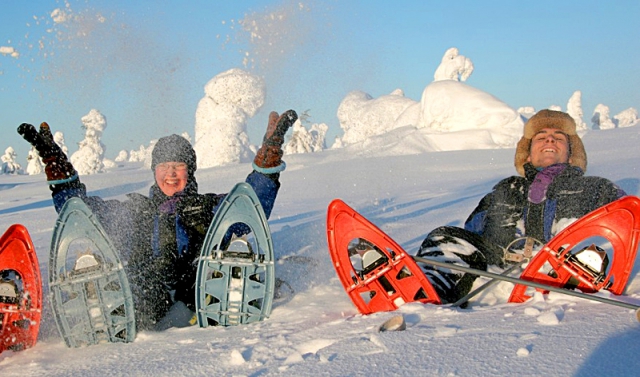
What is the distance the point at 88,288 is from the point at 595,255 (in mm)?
2558

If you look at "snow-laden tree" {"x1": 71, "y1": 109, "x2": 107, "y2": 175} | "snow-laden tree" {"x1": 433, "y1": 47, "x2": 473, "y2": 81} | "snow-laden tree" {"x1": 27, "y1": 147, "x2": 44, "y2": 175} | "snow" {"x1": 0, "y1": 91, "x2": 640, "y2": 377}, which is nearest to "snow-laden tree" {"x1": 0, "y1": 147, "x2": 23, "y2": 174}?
"snow-laden tree" {"x1": 27, "y1": 147, "x2": 44, "y2": 175}

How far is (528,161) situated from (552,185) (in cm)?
51

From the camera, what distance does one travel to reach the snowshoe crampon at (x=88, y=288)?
2.49 meters

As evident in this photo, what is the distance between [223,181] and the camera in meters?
14.7

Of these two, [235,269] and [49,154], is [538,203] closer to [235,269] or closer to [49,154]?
[235,269]

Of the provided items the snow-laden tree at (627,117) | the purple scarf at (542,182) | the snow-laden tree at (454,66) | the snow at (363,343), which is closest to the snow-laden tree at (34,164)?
the snow-laden tree at (454,66)

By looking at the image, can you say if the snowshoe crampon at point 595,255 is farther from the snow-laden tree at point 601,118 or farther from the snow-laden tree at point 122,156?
the snow-laden tree at point 122,156

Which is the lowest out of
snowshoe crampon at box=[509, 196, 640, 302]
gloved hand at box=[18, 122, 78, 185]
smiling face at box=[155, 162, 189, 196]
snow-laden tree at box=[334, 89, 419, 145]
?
snowshoe crampon at box=[509, 196, 640, 302]

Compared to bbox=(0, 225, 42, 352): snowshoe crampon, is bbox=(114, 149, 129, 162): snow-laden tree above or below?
above

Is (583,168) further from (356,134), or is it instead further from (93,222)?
(356,134)

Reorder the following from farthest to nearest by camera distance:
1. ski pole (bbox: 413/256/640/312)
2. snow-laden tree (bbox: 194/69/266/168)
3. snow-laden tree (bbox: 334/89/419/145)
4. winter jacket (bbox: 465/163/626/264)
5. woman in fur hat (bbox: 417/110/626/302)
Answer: snow-laden tree (bbox: 334/89/419/145) < snow-laden tree (bbox: 194/69/266/168) < winter jacket (bbox: 465/163/626/264) < woman in fur hat (bbox: 417/110/626/302) < ski pole (bbox: 413/256/640/312)

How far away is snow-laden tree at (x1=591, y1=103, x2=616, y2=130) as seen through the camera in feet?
157

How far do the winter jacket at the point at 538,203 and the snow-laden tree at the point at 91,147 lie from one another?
43.5 m

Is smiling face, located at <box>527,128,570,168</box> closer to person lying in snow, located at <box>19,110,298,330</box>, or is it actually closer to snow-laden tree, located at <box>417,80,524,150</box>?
person lying in snow, located at <box>19,110,298,330</box>
